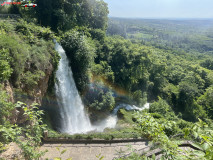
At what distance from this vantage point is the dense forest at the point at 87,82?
3047 millimetres

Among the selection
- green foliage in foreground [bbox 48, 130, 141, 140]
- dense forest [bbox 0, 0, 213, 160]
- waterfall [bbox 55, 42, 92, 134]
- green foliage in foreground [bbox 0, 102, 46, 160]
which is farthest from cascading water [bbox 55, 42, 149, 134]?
green foliage in foreground [bbox 0, 102, 46, 160]

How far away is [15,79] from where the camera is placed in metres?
7.27

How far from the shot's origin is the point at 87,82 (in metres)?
14.2

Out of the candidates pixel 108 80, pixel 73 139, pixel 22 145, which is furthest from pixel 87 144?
pixel 108 80

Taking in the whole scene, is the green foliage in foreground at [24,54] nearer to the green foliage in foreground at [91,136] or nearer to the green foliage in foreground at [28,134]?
the green foliage in foreground at [91,136]

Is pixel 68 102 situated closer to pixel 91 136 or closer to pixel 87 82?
pixel 87 82

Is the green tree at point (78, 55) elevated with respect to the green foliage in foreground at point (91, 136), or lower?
elevated

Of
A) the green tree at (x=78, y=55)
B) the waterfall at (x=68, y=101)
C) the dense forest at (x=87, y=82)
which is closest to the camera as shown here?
the dense forest at (x=87, y=82)

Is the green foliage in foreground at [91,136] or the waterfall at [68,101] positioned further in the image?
the waterfall at [68,101]

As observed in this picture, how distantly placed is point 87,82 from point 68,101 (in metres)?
2.87

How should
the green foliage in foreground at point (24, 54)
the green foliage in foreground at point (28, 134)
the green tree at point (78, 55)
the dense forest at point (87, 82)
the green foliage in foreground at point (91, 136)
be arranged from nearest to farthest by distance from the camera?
the green foliage in foreground at point (28, 134)
the dense forest at point (87, 82)
the green foliage in foreground at point (24, 54)
the green foliage in foreground at point (91, 136)
the green tree at point (78, 55)

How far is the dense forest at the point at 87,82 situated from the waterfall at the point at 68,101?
68 cm

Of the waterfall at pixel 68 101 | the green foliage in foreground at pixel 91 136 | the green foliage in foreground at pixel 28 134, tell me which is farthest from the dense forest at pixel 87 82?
the waterfall at pixel 68 101

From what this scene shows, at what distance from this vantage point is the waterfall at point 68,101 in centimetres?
1162
